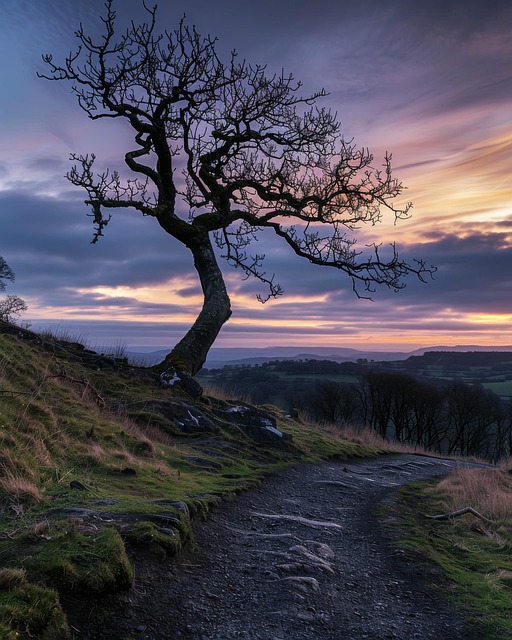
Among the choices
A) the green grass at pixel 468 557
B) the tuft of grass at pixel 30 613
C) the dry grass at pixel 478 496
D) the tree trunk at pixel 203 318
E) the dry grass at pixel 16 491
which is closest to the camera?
the tuft of grass at pixel 30 613

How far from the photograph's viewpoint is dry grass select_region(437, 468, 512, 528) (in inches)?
345

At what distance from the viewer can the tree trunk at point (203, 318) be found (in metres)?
15.6

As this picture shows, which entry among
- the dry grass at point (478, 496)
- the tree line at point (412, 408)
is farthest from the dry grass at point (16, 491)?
the tree line at point (412, 408)

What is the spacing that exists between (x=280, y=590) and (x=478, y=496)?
22.8 ft

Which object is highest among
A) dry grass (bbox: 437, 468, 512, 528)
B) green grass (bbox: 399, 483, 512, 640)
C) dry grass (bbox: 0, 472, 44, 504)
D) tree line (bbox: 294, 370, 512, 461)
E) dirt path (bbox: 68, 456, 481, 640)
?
dry grass (bbox: 0, 472, 44, 504)

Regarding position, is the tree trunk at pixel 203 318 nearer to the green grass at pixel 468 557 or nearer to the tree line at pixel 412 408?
the green grass at pixel 468 557

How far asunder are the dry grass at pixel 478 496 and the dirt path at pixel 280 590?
2.64 m

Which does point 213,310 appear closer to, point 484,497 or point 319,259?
point 319,259

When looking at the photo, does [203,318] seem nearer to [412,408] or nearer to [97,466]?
[97,466]

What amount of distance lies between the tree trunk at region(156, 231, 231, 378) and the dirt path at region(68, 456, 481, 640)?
8458mm

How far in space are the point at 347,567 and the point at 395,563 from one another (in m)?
0.69

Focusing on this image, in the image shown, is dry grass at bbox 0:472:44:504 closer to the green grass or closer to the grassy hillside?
the grassy hillside

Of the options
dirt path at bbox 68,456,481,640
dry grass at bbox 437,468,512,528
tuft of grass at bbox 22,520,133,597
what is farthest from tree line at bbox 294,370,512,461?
tuft of grass at bbox 22,520,133,597

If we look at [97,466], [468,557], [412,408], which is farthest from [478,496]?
[412,408]
